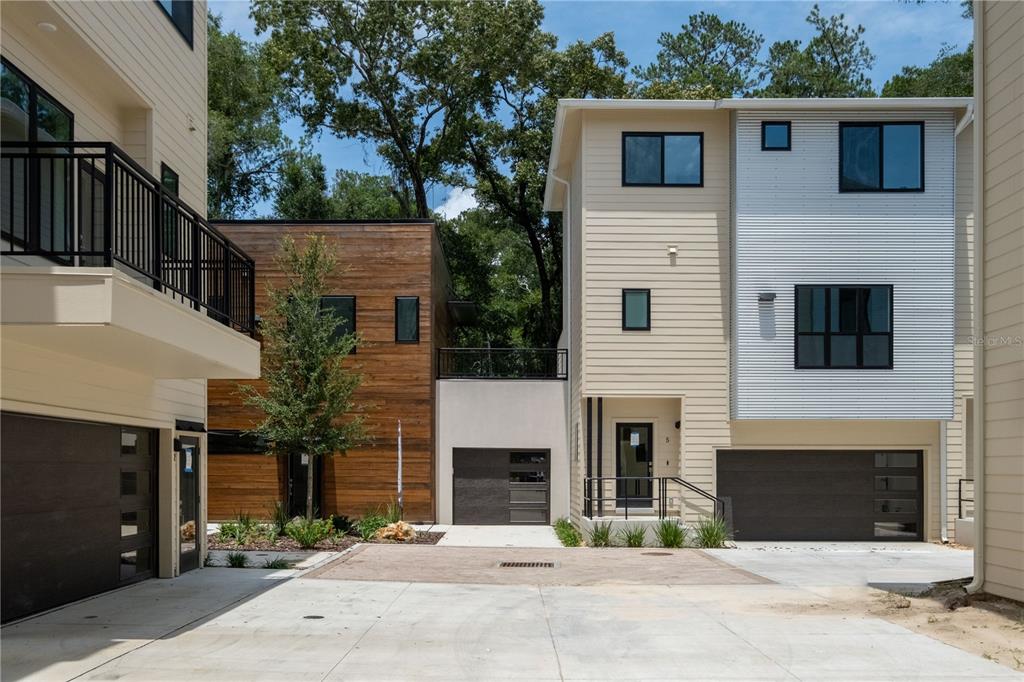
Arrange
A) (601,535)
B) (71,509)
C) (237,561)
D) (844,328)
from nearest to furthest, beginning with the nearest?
(71,509), (237,561), (601,535), (844,328)

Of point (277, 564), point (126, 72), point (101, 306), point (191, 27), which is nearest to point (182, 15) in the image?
point (191, 27)

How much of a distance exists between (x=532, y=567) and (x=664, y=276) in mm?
7171

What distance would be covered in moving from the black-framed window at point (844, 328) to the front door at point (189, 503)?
10981 millimetres

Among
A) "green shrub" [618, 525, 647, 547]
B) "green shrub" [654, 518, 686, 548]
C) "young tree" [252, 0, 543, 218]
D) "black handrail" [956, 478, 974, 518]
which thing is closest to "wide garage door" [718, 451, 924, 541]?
"black handrail" [956, 478, 974, 518]

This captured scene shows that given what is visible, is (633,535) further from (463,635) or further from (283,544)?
(463,635)

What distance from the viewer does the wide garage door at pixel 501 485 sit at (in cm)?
2212

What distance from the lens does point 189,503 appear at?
515 inches

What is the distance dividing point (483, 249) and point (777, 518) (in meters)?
19.9

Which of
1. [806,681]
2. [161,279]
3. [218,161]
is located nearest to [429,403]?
[161,279]

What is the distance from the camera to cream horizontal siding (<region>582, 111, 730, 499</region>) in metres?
19.1

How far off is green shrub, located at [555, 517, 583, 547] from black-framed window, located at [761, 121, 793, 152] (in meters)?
A: 8.11

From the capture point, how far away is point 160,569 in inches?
483

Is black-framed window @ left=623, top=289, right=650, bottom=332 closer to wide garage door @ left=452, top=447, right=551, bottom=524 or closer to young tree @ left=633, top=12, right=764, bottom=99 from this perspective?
wide garage door @ left=452, top=447, right=551, bottom=524

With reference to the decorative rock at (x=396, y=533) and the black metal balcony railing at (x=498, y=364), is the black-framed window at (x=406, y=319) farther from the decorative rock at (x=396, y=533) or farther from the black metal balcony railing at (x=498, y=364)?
the decorative rock at (x=396, y=533)
